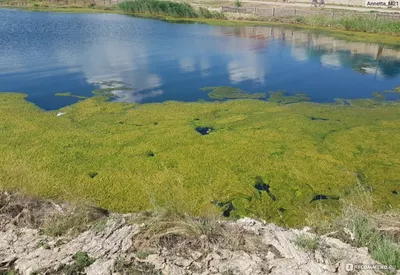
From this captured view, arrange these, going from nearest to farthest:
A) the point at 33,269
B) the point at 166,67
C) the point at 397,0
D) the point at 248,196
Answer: the point at 33,269
the point at 248,196
the point at 166,67
the point at 397,0

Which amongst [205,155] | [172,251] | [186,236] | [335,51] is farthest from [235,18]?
[172,251]

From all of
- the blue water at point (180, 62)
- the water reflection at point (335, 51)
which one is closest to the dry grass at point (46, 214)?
the blue water at point (180, 62)

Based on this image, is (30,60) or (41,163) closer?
(41,163)

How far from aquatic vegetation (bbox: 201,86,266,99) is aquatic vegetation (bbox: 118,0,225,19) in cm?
1827

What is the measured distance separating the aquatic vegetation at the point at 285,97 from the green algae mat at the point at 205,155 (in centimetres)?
68

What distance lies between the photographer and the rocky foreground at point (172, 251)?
144 inches

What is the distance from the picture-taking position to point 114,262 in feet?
12.2

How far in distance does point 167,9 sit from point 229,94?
2080 cm

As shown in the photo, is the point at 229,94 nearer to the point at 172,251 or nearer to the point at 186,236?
the point at 186,236

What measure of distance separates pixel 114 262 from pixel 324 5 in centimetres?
3355

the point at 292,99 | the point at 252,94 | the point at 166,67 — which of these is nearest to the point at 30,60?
the point at 166,67

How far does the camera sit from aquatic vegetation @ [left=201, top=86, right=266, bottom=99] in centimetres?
1077

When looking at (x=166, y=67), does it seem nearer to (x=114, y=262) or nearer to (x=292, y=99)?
(x=292, y=99)

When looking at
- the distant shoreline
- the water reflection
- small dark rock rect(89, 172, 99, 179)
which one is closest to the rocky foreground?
small dark rock rect(89, 172, 99, 179)
